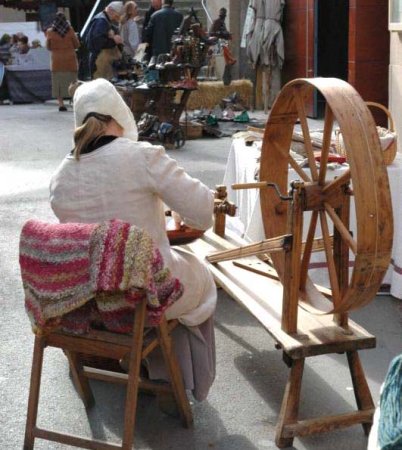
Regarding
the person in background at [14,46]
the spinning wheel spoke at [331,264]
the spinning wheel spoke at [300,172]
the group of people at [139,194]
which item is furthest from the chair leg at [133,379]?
the person in background at [14,46]

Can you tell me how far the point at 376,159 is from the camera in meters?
3.16

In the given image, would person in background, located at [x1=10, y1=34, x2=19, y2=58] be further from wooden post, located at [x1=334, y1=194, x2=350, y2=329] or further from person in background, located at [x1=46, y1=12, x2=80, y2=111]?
wooden post, located at [x1=334, y1=194, x2=350, y2=329]

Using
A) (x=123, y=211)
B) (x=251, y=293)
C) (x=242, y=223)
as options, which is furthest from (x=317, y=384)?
(x=242, y=223)

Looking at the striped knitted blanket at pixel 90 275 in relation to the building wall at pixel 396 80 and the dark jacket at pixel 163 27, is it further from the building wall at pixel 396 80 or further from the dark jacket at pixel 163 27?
the dark jacket at pixel 163 27

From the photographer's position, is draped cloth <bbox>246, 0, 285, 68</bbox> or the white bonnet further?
draped cloth <bbox>246, 0, 285, 68</bbox>

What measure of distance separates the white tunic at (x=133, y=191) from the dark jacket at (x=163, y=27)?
1012 centimetres

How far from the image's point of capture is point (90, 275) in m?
3.15

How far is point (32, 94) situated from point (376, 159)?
16.1m

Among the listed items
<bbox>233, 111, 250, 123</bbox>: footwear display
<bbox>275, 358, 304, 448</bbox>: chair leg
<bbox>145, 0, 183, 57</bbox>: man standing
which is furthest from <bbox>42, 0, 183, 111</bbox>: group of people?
<bbox>275, 358, 304, 448</bbox>: chair leg

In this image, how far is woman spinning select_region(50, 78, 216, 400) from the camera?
343 cm

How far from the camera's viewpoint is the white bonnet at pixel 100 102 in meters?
3.53

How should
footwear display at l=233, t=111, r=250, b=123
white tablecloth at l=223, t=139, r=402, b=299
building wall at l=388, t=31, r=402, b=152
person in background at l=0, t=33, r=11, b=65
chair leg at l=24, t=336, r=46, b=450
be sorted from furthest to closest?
person in background at l=0, t=33, r=11, b=65, footwear display at l=233, t=111, r=250, b=123, building wall at l=388, t=31, r=402, b=152, white tablecloth at l=223, t=139, r=402, b=299, chair leg at l=24, t=336, r=46, b=450

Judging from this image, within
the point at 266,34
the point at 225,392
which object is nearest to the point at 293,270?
the point at 225,392

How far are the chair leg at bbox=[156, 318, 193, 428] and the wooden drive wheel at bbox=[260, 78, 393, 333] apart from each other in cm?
47
